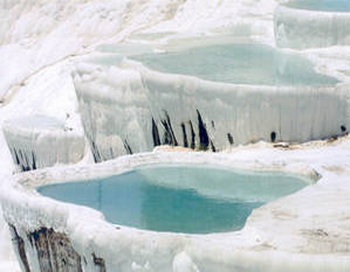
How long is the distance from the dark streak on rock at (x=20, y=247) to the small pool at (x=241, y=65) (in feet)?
13.2

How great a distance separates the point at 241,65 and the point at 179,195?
4.77 meters

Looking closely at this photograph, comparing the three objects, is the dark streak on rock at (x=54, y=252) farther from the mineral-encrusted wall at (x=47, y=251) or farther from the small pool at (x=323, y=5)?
the small pool at (x=323, y=5)

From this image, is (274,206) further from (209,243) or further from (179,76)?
(179,76)

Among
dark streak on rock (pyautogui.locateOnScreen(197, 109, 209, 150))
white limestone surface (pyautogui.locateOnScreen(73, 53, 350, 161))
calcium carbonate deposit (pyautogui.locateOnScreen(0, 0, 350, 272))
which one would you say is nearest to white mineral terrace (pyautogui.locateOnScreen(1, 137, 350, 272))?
calcium carbonate deposit (pyautogui.locateOnScreen(0, 0, 350, 272))

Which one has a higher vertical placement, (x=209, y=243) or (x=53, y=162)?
(x=209, y=243)

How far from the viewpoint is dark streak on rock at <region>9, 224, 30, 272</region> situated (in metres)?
11.3

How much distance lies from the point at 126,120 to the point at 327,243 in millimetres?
6430

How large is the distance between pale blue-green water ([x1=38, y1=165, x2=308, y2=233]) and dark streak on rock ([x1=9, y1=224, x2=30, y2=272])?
0.67m

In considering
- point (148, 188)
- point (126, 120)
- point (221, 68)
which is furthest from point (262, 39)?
point (148, 188)

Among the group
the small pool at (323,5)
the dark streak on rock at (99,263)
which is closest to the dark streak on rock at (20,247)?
the dark streak on rock at (99,263)

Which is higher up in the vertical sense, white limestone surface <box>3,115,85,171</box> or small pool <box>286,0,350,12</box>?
small pool <box>286,0,350,12</box>

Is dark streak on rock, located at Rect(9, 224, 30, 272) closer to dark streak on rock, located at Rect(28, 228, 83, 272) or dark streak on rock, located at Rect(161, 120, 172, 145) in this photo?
dark streak on rock, located at Rect(28, 228, 83, 272)

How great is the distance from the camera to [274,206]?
9680 millimetres

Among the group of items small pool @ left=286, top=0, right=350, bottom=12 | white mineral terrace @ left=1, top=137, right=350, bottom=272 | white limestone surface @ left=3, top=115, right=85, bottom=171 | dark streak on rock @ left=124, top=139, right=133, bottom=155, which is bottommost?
white limestone surface @ left=3, top=115, right=85, bottom=171
